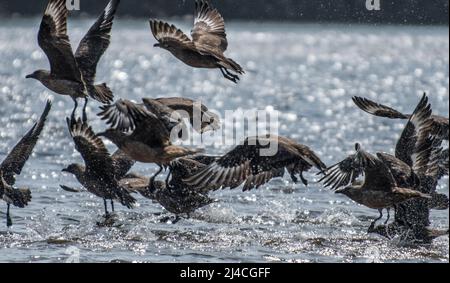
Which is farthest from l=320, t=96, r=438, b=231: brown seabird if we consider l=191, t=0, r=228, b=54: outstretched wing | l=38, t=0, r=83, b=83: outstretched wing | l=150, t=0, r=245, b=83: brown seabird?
l=38, t=0, r=83, b=83: outstretched wing

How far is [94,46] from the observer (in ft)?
33.6

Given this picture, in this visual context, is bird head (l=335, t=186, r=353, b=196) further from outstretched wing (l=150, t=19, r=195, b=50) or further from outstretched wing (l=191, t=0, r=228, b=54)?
Result: outstretched wing (l=150, t=19, r=195, b=50)

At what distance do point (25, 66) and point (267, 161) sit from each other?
26.4 metres

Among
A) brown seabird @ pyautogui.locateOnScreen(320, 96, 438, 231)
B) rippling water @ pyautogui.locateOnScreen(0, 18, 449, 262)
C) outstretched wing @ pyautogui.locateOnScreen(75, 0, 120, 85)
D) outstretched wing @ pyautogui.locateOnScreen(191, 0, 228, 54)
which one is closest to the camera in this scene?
brown seabird @ pyautogui.locateOnScreen(320, 96, 438, 231)

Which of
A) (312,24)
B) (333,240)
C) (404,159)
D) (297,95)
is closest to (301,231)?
(333,240)

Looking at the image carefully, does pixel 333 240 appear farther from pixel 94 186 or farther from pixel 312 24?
pixel 312 24

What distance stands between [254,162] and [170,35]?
1469 mm

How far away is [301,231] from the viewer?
10.9 metres

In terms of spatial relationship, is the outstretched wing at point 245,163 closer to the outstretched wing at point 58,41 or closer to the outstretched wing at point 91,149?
the outstretched wing at point 91,149

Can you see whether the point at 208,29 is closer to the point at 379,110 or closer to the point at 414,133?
the point at 379,110

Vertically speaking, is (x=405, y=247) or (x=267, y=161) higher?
(x=267, y=161)

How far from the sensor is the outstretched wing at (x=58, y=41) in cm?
970

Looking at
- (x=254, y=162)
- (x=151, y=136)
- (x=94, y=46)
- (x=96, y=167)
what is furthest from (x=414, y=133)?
(x=94, y=46)

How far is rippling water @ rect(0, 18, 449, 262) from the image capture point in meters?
9.99
